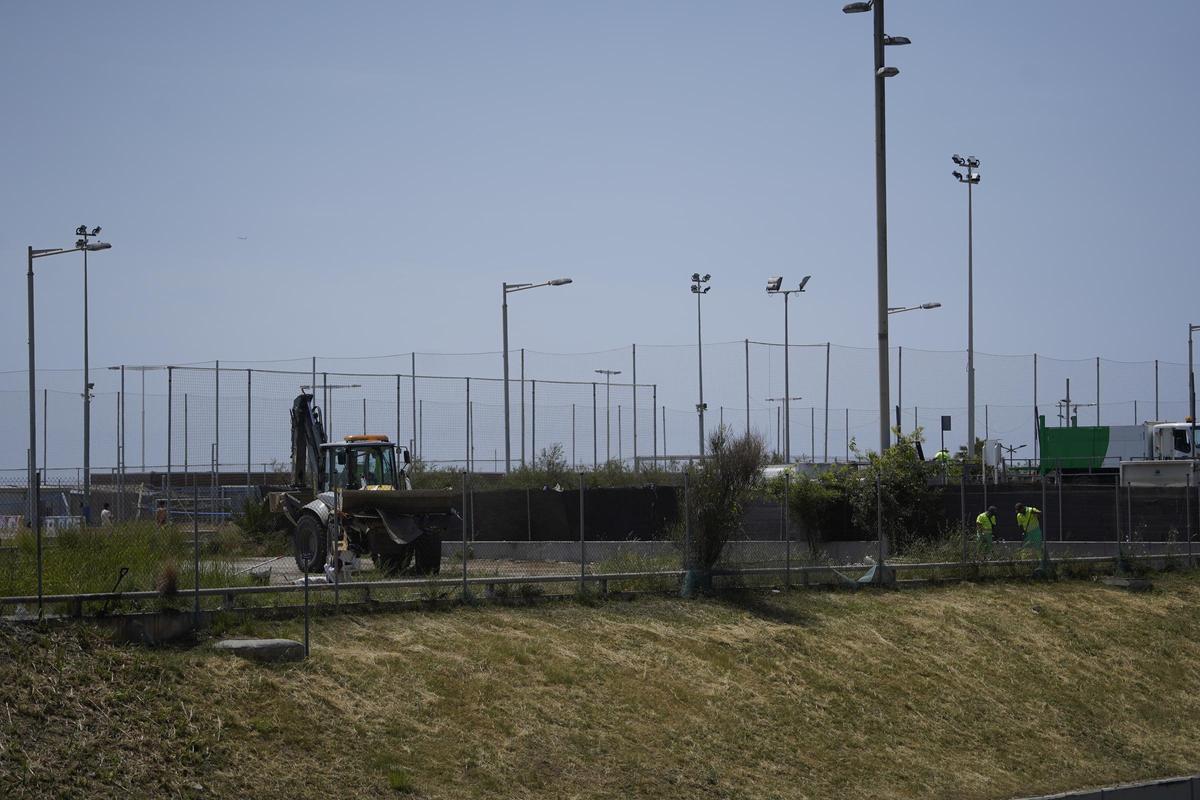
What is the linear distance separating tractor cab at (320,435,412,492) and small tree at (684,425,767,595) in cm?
664

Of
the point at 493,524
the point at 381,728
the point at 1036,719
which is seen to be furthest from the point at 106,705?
the point at 493,524

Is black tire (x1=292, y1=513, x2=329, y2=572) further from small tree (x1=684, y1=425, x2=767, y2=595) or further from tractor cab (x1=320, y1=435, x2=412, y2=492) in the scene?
small tree (x1=684, y1=425, x2=767, y2=595)

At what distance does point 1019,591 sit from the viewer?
75.3 feet

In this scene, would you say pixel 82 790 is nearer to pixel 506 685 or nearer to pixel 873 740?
pixel 506 685

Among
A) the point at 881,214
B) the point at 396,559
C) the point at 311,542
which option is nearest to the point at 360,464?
the point at 311,542

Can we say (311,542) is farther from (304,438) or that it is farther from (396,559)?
(304,438)

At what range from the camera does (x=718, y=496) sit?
67.8 feet

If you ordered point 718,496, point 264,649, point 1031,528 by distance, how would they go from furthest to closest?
point 1031,528 < point 718,496 < point 264,649

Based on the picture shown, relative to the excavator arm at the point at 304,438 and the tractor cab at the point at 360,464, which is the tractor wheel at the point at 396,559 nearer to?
the tractor cab at the point at 360,464

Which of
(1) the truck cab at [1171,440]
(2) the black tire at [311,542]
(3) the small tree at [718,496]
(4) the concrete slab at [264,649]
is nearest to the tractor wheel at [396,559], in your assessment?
(2) the black tire at [311,542]

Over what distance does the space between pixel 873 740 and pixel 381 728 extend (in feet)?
19.6

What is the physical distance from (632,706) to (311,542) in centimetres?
1125

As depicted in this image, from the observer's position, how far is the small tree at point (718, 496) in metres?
20.2

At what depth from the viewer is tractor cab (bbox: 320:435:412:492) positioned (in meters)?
25.4
